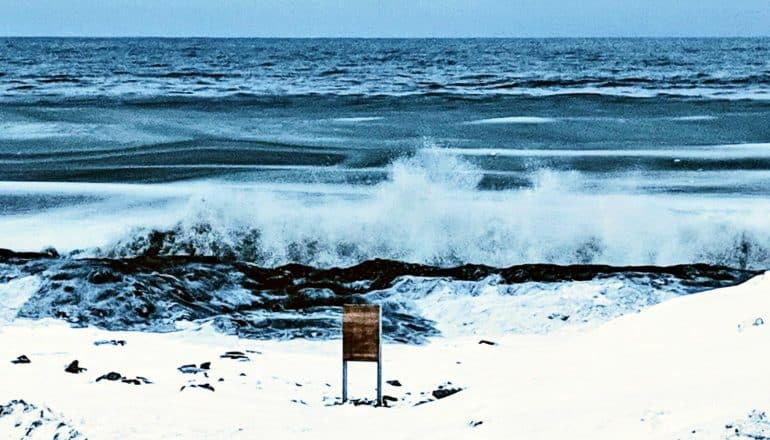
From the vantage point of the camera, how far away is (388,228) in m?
12.0

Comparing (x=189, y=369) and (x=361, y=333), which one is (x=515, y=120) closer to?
(x=189, y=369)

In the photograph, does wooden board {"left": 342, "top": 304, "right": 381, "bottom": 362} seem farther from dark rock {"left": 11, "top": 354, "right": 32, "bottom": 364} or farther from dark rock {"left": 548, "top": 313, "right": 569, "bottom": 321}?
dark rock {"left": 548, "top": 313, "right": 569, "bottom": 321}

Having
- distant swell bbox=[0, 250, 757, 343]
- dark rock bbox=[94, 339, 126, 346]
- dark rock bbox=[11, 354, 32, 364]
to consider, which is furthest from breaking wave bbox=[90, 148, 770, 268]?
dark rock bbox=[11, 354, 32, 364]

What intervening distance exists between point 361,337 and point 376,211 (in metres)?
7.03

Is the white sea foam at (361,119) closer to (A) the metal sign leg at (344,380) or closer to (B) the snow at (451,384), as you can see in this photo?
(B) the snow at (451,384)

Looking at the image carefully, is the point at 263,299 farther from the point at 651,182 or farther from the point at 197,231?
the point at 651,182

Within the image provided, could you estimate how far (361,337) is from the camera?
5.89m

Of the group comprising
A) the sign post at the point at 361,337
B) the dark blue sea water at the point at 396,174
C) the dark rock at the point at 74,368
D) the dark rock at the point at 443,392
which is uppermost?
the sign post at the point at 361,337

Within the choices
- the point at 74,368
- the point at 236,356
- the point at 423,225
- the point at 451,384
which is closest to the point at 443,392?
the point at 451,384

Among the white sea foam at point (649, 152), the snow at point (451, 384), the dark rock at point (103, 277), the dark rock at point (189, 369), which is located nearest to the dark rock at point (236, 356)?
the snow at point (451, 384)

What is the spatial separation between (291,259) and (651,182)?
6753 millimetres

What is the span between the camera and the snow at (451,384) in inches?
176

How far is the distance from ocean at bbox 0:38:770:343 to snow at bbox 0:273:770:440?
3.29 feet

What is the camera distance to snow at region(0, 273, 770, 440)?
4.46m
